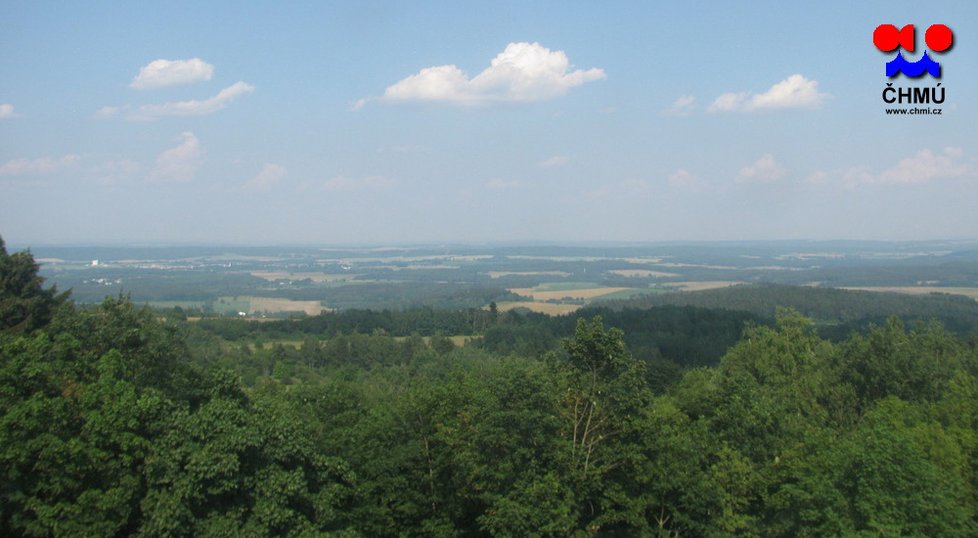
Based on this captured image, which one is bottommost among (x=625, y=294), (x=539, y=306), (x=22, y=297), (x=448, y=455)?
(x=539, y=306)

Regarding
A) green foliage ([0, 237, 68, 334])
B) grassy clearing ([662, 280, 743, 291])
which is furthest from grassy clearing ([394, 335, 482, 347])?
grassy clearing ([662, 280, 743, 291])

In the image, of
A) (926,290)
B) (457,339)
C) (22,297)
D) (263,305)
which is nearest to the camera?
(22,297)

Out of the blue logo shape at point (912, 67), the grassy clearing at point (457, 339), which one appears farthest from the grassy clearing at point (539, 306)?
the blue logo shape at point (912, 67)

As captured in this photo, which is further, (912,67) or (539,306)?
(539,306)

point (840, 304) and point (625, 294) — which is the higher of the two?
point (840, 304)

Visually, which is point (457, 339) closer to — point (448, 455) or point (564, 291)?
point (448, 455)

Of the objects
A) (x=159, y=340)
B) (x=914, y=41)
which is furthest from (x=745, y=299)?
(x=159, y=340)

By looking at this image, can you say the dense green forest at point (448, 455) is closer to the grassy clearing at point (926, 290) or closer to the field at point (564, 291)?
the grassy clearing at point (926, 290)

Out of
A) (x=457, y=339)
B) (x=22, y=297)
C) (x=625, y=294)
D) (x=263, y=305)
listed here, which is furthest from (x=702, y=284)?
(x=22, y=297)
